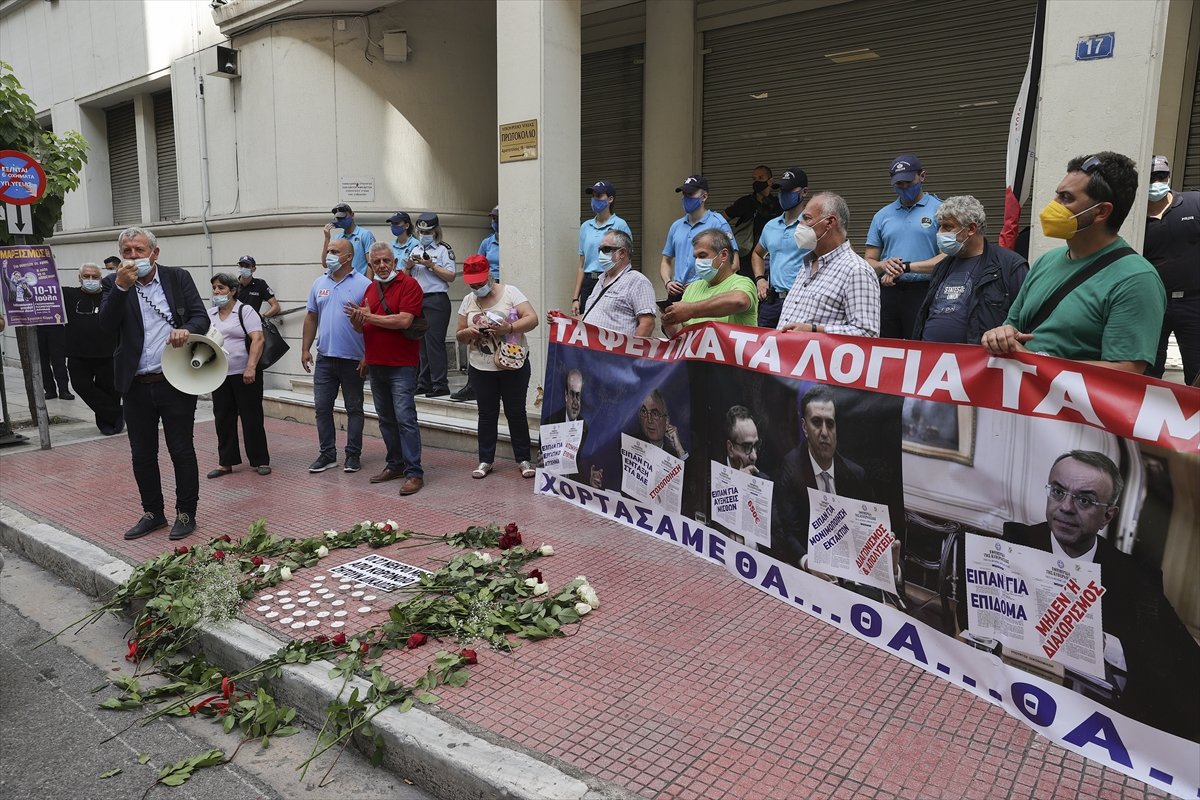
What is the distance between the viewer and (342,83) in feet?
38.2

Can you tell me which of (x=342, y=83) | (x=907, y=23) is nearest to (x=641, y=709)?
(x=907, y=23)

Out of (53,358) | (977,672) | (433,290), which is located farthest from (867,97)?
(53,358)

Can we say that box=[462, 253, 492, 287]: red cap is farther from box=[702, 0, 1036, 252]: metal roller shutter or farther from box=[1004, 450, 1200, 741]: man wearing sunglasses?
box=[702, 0, 1036, 252]: metal roller shutter

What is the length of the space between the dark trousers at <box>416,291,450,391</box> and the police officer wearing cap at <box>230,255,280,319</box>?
2.53m

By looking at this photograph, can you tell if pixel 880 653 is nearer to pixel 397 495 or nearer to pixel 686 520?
pixel 686 520

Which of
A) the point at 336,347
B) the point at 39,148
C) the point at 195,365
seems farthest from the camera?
the point at 39,148

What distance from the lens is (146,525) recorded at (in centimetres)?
616

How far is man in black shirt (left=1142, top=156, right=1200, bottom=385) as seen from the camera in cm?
596

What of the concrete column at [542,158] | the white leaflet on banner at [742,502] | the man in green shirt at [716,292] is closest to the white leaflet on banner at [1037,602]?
the white leaflet on banner at [742,502]

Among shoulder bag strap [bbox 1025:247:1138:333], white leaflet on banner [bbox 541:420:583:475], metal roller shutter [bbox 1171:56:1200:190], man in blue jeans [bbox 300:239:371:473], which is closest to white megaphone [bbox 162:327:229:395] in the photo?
man in blue jeans [bbox 300:239:371:473]

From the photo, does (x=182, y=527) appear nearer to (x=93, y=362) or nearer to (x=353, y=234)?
(x=353, y=234)

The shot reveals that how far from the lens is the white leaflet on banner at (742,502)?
4.56 metres

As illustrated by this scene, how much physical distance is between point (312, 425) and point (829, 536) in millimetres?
8396

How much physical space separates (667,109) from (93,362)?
27.4 feet
